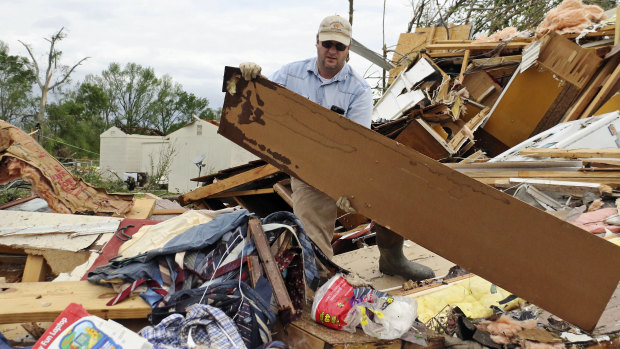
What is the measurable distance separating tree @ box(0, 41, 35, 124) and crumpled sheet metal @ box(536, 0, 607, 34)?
37508mm

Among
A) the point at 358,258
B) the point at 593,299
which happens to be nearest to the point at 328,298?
the point at 593,299

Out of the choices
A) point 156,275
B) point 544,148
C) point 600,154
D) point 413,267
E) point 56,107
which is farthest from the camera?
point 56,107

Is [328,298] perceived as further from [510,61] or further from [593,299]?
[510,61]

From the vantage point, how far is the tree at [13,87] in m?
35.2

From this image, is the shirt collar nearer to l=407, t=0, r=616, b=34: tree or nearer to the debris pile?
the debris pile

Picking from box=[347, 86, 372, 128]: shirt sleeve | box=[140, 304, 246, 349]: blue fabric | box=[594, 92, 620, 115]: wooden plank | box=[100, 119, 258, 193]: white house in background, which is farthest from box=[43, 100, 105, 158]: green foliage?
box=[140, 304, 246, 349]: blue fabric

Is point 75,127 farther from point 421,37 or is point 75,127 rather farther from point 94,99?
point 421,37

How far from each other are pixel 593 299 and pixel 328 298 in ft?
3.37

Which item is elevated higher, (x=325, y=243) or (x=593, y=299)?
(x=593, y=299)

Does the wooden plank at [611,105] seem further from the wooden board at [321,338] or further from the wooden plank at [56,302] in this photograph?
the wooden plank at [56,302]

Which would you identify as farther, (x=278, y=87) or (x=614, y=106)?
(x=614, y=106)

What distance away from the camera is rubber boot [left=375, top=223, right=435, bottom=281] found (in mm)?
3303

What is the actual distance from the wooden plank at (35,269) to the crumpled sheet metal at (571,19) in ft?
24.1

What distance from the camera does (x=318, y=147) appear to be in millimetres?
1909
